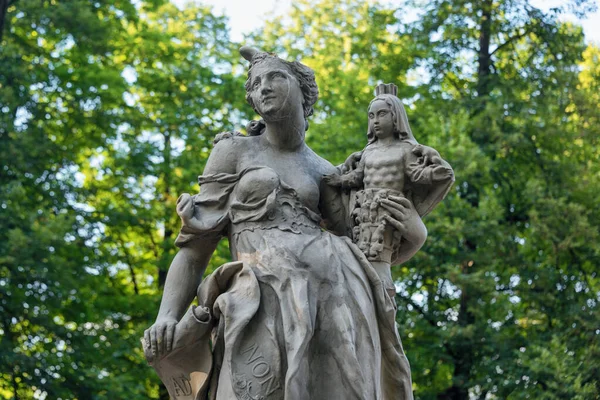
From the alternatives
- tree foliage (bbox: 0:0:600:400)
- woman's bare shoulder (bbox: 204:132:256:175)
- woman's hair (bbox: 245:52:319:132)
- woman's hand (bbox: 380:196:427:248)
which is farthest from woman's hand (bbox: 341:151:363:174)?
tree foliage (bbox: 0:0:600:400)

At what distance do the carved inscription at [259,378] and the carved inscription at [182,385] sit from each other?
537 millimetres

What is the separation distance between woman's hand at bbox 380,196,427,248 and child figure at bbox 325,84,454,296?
0.03m

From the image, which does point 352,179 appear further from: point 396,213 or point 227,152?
point 227,152

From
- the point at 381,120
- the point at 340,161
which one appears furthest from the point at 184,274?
the point at 340,161

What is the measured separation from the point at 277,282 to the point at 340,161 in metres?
13.7

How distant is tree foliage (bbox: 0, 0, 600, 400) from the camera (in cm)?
1939

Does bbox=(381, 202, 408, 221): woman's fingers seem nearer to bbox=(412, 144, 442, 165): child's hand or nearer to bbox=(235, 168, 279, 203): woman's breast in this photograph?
bbox=(412, 144, 442, 165): child's hand

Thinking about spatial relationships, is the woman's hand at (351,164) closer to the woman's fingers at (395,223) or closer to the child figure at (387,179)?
the child figure at (387,179)

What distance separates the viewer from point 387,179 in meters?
7.59

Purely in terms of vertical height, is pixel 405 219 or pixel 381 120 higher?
pixel 381 120

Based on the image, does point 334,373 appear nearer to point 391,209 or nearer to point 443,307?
point 391,209

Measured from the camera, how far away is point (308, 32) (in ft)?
96.9

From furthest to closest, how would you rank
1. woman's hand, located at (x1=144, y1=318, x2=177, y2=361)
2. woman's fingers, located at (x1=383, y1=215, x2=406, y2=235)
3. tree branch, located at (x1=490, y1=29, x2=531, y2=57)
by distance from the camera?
tree branch, located at (x1=490, y1=29, x2=531, y2=57), woman's fingers, located at (x1=383, y1=215, x2=406, y2=235), woman's hand, located at (x1=144, y1=318, x2=177, y2=361)

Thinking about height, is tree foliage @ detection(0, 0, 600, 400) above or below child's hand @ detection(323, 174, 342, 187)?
above
